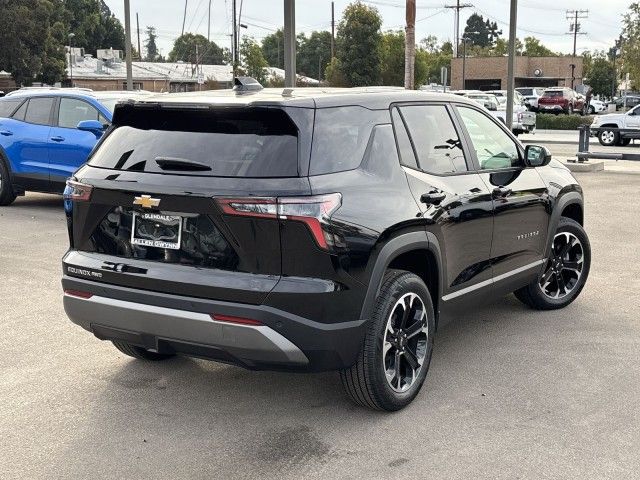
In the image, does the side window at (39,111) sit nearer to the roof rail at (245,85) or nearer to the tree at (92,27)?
the roof rail at (245,85)

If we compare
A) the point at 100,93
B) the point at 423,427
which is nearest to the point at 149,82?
the point at 100,93

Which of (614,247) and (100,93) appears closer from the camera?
(614,247)

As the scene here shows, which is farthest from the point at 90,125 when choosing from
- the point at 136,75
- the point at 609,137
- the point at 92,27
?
the point at 92,27

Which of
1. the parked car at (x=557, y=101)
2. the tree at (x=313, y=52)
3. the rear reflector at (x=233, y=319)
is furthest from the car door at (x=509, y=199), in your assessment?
the tree at (x=313, y=52)

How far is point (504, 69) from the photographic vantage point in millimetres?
71375

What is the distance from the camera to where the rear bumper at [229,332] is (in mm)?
3791

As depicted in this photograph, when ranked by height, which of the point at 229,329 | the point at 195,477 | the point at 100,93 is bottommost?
the point at 195,477

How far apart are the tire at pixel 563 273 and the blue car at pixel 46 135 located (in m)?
6.83

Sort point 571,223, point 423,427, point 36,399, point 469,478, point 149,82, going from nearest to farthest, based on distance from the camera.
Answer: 1. point 469,478
2. point 423,427
3. point 36,399
4. point 571,223
5. point 149,82

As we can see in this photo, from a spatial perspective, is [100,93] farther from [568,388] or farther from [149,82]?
[149,82]

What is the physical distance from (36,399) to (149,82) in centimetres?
6312

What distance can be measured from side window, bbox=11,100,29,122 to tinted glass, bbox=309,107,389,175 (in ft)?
29.6

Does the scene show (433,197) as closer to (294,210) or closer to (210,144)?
(294,210)

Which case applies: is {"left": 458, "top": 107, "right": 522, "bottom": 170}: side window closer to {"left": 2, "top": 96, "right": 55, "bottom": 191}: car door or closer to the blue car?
the blue car
